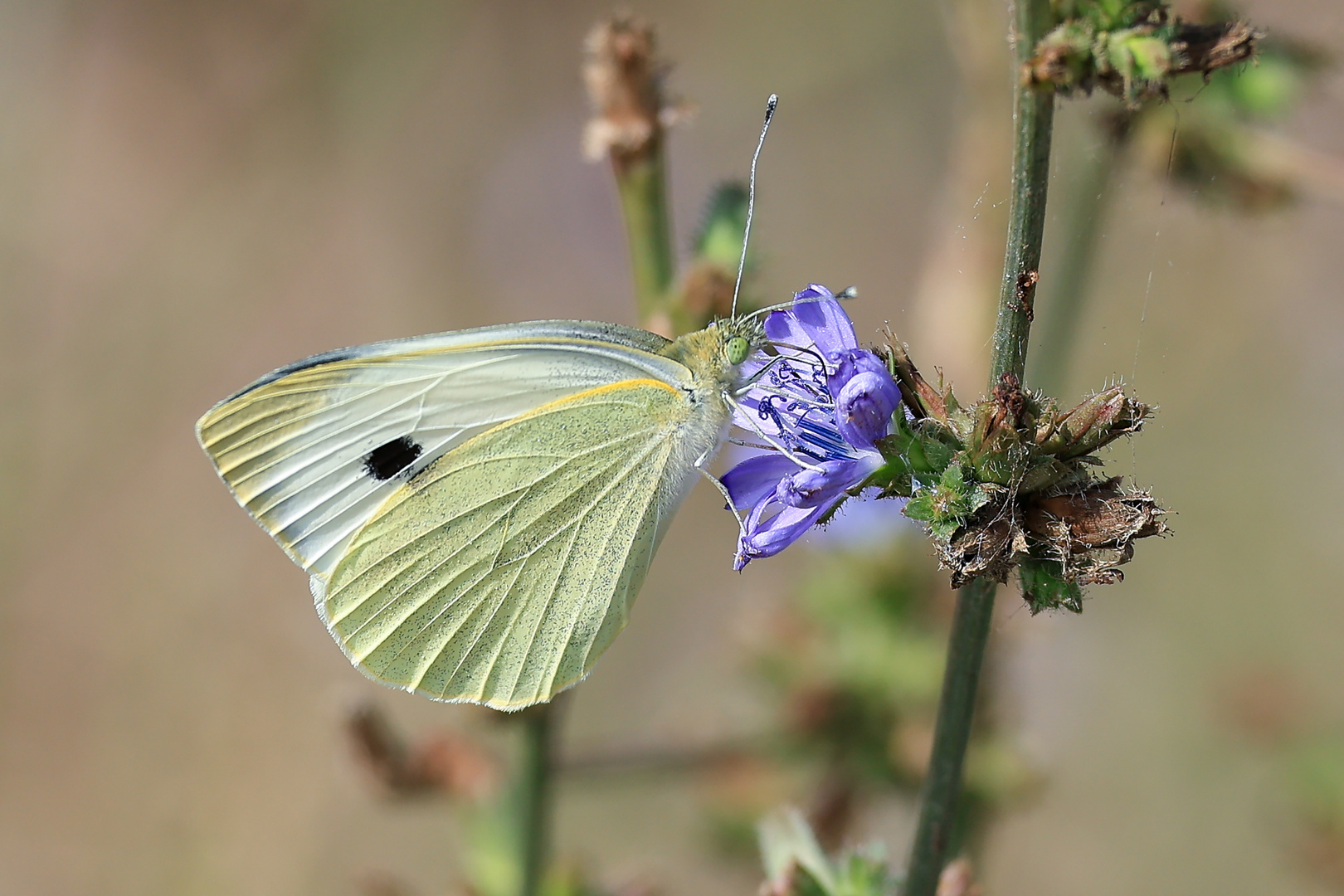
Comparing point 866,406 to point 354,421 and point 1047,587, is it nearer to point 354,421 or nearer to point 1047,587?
point 1047,587

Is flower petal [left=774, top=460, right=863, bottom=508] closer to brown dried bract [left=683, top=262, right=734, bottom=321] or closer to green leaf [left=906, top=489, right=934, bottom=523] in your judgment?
green leaf [left=906, top=489, right=934, bottom=523]

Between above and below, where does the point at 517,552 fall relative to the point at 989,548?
below

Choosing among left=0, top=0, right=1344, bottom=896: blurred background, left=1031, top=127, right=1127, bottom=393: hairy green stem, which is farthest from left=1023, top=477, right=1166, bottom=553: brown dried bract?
left=0, top=0, right=1344, bottom=896: blurred background

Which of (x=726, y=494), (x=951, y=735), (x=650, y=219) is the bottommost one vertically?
(x=951, y=735)

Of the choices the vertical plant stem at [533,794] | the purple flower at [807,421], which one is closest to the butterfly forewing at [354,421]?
the purple flower at [807,421]

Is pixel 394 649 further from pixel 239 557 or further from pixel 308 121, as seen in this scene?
pixel 308 121

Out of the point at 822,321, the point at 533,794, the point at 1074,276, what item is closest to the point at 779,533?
the point at 822,321
